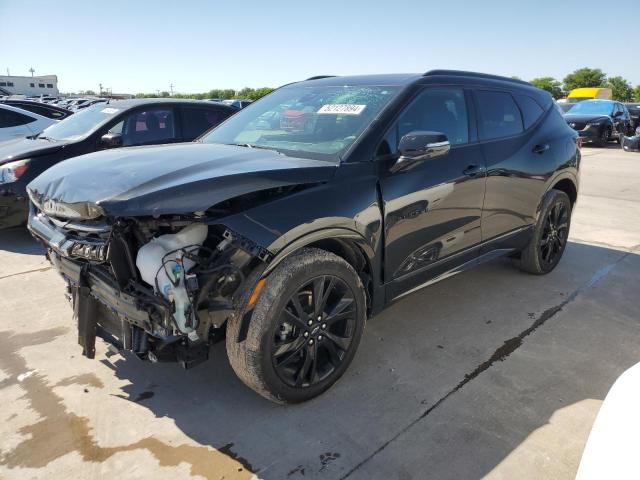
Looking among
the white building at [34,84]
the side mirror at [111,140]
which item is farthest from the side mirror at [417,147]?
the white building at [34,84]

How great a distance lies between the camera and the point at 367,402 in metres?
2.80

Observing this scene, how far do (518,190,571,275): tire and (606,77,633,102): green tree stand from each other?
194 feet

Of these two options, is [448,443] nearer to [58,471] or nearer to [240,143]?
[58,471]

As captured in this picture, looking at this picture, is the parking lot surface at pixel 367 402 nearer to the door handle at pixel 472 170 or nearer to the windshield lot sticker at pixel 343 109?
the door handle at pixel 472 170

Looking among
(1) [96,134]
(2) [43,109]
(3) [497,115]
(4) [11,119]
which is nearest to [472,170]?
(3) [497,115]

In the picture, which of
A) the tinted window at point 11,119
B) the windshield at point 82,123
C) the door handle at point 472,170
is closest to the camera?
the door handle at point 472,170

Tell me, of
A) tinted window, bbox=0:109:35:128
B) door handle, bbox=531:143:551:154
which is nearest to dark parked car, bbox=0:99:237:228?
tinted window, bbox=0:109:35:128

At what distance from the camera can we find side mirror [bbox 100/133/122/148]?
569 centimetres

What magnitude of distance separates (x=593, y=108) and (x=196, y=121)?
57.6 ft

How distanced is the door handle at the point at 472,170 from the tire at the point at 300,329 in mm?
1263

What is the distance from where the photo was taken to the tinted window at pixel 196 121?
6766 mm

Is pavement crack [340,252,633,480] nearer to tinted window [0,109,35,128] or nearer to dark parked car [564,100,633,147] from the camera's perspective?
tinted window [0,109,35,128]

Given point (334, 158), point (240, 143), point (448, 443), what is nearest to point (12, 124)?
point (240, 143)

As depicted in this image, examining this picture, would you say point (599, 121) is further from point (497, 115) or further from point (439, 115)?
point (439, 115)
